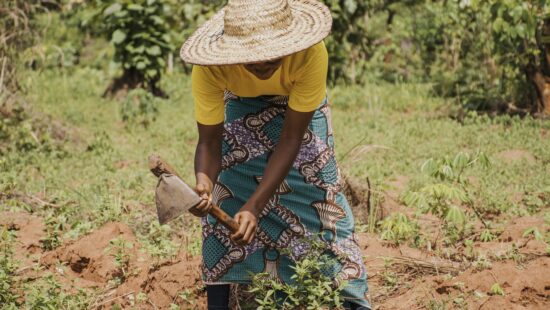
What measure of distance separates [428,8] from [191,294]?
6299mm

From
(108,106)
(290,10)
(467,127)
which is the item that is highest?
(290,10)

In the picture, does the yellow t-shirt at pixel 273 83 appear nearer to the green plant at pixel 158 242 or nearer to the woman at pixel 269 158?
the woman at pixel 269 158

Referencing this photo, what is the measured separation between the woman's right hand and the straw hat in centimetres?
40

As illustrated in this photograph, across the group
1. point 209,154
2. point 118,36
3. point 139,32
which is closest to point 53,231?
point 209,154

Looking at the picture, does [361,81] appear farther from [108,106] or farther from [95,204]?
[95,204]

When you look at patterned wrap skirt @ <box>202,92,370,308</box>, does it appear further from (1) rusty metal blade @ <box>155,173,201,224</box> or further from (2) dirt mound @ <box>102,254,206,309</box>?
(1) rusty metal blade @ <box>155,173,201,224</box>

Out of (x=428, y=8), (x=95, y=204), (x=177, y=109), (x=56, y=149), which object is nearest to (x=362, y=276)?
(x=95, y=204)

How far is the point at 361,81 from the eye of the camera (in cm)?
859

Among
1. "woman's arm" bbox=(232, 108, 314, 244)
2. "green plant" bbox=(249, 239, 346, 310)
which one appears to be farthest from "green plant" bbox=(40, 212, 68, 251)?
"woman's arm" bbox=(232, 108, 314, 244)

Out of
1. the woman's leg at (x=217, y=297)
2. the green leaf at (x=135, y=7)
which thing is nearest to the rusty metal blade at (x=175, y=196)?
the woman's leg at (x=217, y=297)

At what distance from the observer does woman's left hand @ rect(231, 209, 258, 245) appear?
7.64 ft

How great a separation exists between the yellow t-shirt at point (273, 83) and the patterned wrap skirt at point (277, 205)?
0.14m

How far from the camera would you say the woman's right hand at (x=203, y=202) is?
7.31ft

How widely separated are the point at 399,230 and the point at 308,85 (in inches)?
54.0
